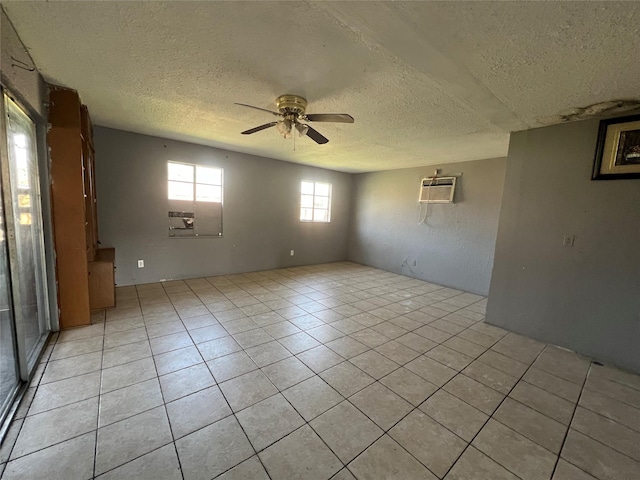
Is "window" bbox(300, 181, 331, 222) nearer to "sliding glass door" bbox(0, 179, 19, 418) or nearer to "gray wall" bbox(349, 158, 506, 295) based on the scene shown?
"gray wall" bbox(349, 158, 506, 295)

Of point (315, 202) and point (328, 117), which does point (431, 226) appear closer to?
point (315, 202)

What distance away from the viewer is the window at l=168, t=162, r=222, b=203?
13.4 ft

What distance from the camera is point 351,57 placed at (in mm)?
1654

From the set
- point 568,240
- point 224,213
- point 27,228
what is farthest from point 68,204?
point 568,240

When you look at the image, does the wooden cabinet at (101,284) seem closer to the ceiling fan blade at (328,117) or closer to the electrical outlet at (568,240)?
the ceiling fan blade at (328,117)

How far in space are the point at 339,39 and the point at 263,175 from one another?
3.69 metres

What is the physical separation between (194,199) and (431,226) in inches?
169

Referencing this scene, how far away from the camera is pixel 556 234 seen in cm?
263

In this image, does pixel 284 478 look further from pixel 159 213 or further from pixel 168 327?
pixel 159 213

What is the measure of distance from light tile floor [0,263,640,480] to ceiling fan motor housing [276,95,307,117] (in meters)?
2.12

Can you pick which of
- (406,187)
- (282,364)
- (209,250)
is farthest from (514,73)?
(209,250)

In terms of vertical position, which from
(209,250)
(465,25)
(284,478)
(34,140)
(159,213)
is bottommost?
(284,478)

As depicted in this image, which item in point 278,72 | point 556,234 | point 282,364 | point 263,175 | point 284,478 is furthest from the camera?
point 263,175

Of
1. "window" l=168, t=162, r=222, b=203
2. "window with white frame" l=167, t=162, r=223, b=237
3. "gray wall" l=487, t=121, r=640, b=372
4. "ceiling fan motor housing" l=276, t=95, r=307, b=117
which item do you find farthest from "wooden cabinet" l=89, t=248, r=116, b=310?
"gray wall" l=487, t=121, r=640, b=372
